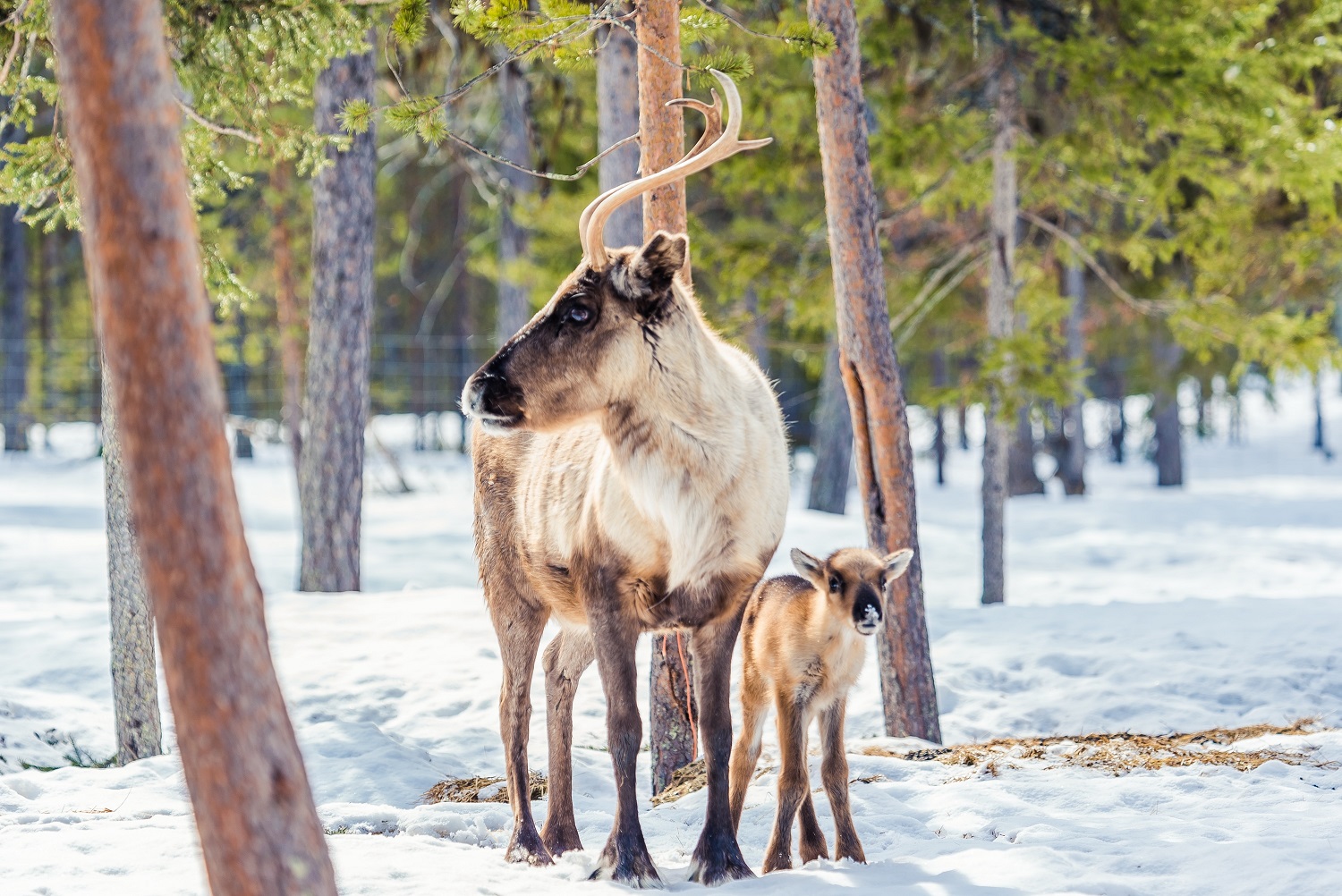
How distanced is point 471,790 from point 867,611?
105 inches

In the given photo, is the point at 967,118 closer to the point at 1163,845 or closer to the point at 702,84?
the point at 702,84

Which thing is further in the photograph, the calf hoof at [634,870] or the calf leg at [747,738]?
the calf leg at [747,738]

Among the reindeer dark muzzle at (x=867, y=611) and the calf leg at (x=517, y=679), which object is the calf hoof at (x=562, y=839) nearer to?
the calf leg at (x=517, y=679)

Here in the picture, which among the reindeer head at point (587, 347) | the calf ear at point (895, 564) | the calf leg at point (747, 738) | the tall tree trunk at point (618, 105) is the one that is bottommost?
the calf leg at point (747, 738)

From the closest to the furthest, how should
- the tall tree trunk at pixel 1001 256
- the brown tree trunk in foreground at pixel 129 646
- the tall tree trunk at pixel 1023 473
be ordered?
the brown tree trunk in foreground at pixel 129 646 → the tall tree trunk at pixel 1001 256 → the tall tree trunk at pixel 1023 473

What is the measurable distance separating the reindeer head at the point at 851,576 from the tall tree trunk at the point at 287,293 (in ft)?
38.3

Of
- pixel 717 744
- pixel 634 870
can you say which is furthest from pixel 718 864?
pixel 717 744

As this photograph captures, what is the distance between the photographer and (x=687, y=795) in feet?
20.7

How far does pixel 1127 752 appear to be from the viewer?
6.57 m

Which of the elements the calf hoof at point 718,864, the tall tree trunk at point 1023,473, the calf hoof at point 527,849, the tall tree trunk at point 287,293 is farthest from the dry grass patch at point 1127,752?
the tall tree trunk at point 1023,473

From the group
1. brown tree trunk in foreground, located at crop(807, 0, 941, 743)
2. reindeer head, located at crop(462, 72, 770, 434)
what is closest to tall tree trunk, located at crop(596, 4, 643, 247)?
brown tree trunk in foreground, located at crop(807, 0, 941, 743)

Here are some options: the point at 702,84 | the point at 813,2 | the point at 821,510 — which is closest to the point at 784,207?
the point at 821,510

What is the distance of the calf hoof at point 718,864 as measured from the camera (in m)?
4.77

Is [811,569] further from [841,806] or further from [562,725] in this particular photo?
[562,725]
